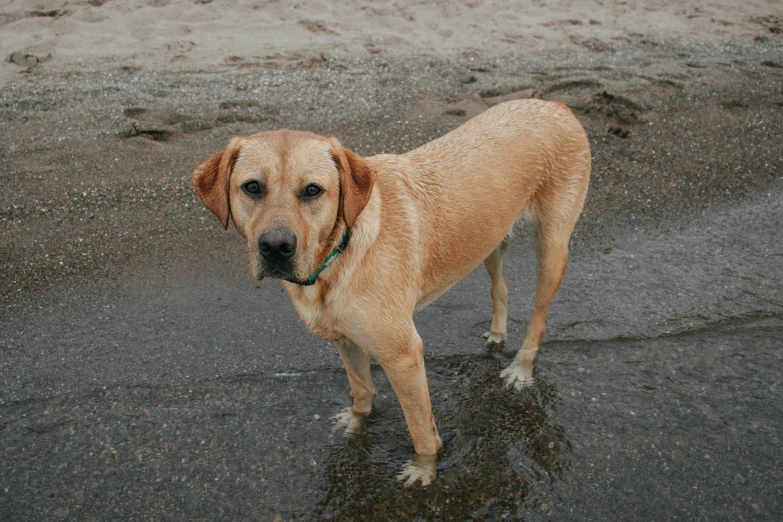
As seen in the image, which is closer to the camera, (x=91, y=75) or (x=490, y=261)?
(x=490, y=261)

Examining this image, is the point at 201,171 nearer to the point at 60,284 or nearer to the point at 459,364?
the point at 459,364

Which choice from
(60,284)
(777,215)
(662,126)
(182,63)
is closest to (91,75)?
(182,63)

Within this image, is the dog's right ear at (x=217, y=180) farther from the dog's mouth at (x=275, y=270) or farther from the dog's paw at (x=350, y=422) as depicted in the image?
the dog's paw at (x=350, y=422)

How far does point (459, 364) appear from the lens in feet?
14.4

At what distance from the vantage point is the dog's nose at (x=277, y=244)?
259cm

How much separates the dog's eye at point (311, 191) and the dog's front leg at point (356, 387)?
1.05 metres

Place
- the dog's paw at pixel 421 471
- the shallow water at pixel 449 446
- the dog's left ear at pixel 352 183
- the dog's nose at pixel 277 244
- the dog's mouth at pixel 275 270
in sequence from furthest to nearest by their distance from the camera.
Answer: the dog's paw at pixel 421 471, the shallow water at pixel 449 446, the dog's left ear at pixel 352 183, the dog's mouth at pixel 275 270, the dog's nose at pixel 277 244

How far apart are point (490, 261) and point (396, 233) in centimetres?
144

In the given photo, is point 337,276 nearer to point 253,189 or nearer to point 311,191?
point 311,191

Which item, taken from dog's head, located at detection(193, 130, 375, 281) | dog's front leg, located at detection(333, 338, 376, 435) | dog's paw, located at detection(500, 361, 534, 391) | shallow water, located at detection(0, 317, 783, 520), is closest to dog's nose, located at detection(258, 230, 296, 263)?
dog's head, located at detection(193, 130, 375, 281)

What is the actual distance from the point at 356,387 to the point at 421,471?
648 millimetres

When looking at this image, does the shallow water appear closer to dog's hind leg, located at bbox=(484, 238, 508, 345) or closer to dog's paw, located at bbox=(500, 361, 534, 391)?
dog's paw, located at bbox=(500, 361, 534, 391)

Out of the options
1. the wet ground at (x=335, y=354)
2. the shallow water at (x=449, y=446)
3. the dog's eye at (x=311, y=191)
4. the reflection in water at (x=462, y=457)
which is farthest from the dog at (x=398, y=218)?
the wet ground at (x=335, y=354)

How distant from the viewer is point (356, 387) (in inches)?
149
